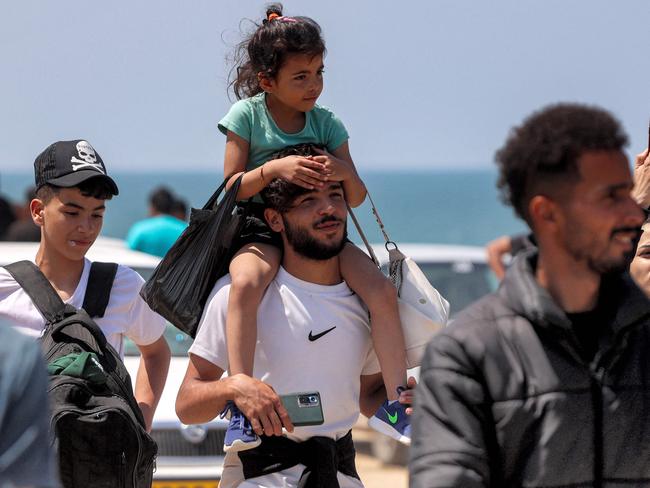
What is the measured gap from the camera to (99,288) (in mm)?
5535

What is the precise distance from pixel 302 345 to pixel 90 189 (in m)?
1.04

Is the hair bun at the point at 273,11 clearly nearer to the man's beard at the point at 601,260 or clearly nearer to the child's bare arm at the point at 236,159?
the child's bare arm at the point at 236,159

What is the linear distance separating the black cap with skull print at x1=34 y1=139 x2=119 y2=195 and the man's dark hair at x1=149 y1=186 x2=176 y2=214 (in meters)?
7.02

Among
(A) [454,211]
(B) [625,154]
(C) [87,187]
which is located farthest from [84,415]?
(A) [454,211]

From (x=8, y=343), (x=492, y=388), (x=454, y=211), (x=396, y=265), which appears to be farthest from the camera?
(x=454, y=211)

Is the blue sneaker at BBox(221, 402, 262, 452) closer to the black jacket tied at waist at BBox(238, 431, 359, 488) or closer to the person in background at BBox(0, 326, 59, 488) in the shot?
the black jacket tied at waist at BBox(238, 431, 359, 488)

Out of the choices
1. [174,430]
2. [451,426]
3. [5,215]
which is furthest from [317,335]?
[5,215]

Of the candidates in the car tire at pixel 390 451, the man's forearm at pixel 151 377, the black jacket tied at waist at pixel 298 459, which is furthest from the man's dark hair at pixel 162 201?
the black jacket tied at waist at pixel 298 459

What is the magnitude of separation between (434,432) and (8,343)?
1.14 metres

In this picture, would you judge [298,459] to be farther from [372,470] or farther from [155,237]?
[372,470]

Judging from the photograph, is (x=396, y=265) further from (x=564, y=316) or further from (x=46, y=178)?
(x=564, y=316)

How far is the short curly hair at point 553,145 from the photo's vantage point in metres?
3.57

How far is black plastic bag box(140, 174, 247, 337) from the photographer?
17.1ft

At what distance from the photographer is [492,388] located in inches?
139
